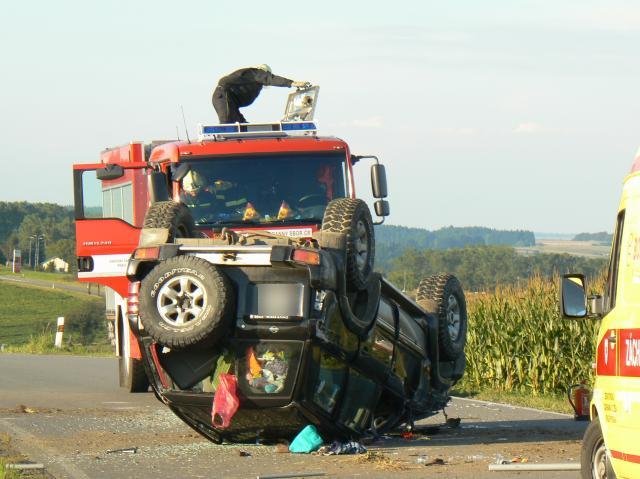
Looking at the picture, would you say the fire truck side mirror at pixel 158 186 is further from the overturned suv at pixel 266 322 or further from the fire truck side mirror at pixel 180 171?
the overturned suv at pixel 266 322

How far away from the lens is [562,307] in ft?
26.2

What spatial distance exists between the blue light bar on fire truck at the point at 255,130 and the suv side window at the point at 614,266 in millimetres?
8756

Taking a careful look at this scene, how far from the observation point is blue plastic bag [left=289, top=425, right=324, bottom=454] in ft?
38.1

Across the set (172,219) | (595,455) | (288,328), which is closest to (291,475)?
(288,328)

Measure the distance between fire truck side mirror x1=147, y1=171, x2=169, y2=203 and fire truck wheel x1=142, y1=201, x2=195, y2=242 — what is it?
330cm

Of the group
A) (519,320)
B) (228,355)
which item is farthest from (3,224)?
(228,355)

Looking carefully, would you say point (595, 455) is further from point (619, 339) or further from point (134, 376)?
point (134, 376)

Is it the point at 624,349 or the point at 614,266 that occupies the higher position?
the point at 614,266

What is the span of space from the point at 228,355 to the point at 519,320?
39.5 feet

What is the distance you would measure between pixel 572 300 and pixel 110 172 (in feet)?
27.5

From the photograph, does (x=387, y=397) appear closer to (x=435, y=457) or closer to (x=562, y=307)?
(x=435, y=457)

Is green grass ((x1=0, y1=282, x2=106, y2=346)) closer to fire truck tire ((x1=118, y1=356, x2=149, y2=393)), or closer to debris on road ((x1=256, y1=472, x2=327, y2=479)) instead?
fire truck tire ((x1=118, y1=356, x2=149, y2=393))

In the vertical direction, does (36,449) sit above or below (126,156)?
below

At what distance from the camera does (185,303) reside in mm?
10805
